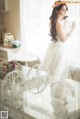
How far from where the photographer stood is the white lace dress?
3.65 metres

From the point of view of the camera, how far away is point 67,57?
3.71 meters

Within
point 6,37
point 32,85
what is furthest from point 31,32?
point 32,85

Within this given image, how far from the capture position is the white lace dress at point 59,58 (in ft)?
12.0

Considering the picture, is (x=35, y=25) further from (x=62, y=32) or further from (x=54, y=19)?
(x=62, y=32)

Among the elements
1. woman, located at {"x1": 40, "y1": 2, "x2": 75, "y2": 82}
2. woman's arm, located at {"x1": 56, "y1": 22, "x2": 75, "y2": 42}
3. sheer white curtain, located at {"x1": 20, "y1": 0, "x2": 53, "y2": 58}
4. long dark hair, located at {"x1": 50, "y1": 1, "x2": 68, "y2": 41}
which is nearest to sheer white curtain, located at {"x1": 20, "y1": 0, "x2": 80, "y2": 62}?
sheer white curtain, located at {"x1": 20, "y1": 0, "x2": 53, "y2": 58}

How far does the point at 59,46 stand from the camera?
3.74 metres

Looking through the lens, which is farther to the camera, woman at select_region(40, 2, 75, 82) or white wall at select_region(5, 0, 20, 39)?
white wall at select_region(5, 0, 20, 39)

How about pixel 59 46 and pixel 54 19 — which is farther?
pixel 54 19

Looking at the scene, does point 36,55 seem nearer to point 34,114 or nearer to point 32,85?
point 32,85

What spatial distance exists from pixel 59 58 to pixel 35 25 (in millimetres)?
981

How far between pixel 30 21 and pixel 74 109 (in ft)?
8.75

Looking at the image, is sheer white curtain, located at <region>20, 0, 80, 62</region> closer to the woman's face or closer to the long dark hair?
the long dark hair

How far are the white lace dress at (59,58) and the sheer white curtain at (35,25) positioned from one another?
0.41 meters

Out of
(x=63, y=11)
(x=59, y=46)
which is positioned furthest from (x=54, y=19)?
(x=59, y=46)
